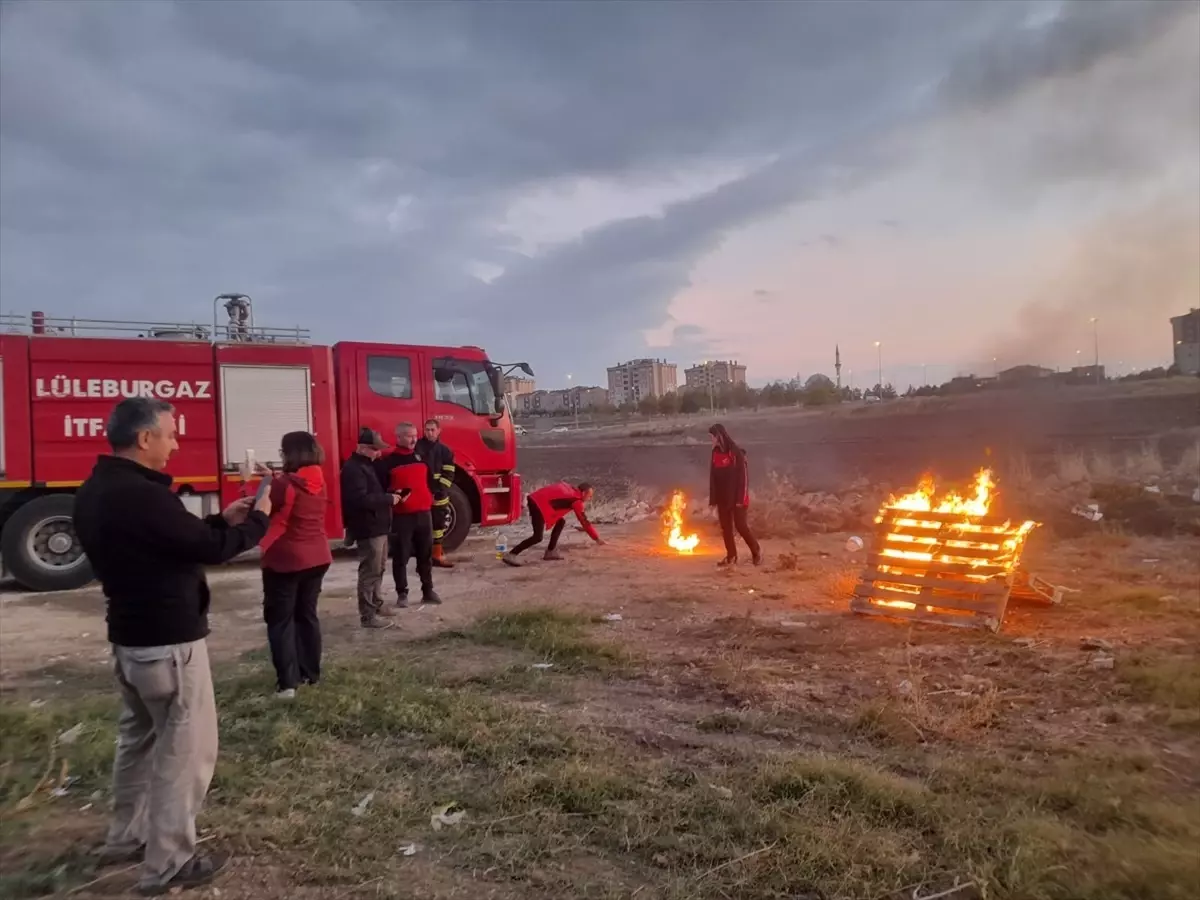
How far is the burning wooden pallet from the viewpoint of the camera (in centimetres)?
725

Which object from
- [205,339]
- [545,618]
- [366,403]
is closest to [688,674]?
[545,618]

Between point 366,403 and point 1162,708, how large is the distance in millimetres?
10031

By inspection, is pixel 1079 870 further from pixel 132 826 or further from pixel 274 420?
pixel 274 420

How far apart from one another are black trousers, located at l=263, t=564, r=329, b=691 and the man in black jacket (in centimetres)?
214

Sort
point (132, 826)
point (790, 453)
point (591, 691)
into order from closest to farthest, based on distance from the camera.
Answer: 1. point (132, 826)
2. point (591, 691)
3. point (790, 453)

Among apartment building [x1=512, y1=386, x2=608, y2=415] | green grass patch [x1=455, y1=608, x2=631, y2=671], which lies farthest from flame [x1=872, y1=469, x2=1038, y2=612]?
apartment building [x1=512, y1=386, x2=608, y2=415]

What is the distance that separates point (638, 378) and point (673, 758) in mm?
136488

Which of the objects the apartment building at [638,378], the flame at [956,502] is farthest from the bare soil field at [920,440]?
the apartment building at [638,378]

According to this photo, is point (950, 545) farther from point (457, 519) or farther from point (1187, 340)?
point (1187, 340)

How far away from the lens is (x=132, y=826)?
358cm

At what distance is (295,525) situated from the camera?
5.56m

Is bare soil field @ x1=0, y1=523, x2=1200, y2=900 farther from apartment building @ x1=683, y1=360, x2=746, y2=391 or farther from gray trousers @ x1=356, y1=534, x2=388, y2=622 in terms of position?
apartment building @ x1=683, y1=360, x2=746, y2=391

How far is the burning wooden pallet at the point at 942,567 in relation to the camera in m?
7.25

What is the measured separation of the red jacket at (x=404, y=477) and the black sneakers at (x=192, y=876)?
481 cm
